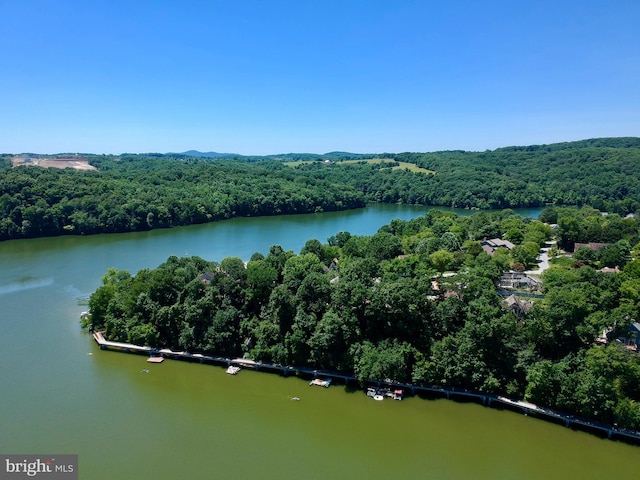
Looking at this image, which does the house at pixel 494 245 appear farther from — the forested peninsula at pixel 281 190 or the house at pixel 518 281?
the forested peninsula at pixel 281 190

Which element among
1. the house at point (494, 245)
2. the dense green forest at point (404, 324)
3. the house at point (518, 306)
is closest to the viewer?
the dense green forest at point (404, 324)

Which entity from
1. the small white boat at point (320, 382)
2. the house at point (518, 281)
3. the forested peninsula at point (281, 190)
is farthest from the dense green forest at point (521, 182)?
the small white boat at point (320, 382)

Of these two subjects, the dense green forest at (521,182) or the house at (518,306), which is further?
the dense green forest at (521,182)

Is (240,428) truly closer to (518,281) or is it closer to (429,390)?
(429,390)

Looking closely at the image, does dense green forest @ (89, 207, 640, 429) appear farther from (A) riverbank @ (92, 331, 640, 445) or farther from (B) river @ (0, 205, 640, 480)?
(B) river @ (0, 205, 640, 480)

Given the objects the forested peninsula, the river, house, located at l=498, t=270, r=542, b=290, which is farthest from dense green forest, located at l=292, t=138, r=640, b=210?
the river

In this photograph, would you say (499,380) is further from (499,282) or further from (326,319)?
(499,282)
